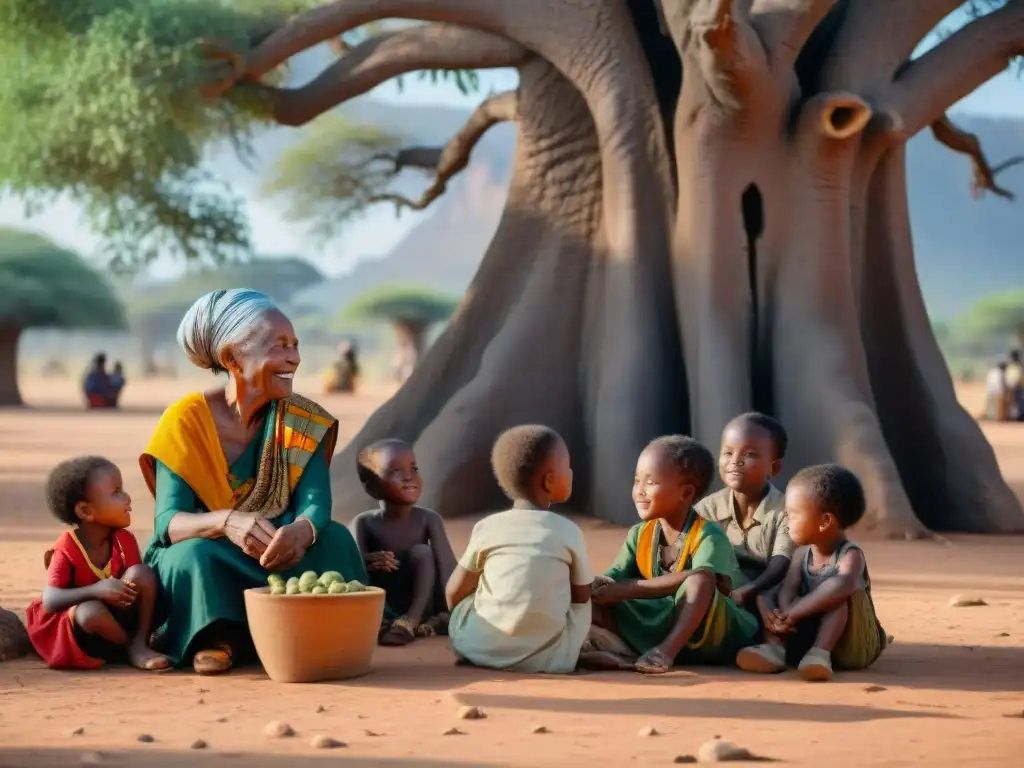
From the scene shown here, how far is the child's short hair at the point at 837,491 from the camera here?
531 centimetres

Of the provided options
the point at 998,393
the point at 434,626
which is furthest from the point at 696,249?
the point at 998,393

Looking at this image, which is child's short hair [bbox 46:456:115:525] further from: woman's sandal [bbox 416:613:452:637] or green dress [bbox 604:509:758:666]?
green dress [bbox 604:509:758:666]

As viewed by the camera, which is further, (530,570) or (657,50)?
(657,50)

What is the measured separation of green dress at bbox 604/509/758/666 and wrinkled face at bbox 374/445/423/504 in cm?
97

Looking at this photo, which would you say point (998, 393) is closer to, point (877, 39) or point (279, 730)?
point (877, 39)

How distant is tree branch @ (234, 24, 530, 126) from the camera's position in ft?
36.2

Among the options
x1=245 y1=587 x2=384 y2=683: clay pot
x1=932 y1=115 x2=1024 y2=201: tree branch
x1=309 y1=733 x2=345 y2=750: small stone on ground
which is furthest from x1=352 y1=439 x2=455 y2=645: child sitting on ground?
x1=932 y1=115 x2=1024 y2=201: tree branch

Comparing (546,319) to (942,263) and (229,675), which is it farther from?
(942,263)

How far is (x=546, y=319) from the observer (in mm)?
10586

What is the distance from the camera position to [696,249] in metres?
9.95

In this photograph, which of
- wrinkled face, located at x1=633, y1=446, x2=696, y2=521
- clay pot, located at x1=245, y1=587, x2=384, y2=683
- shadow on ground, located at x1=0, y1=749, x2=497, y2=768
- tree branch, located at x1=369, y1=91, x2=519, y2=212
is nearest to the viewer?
shadow on ground, located at x1=0, y1=749, x2=497, y2=768

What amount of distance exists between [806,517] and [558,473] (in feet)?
2.81

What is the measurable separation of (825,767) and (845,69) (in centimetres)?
700

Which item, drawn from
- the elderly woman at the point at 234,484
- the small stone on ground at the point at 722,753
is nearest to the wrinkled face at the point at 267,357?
the elderly woman at the point at 234,484
